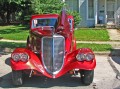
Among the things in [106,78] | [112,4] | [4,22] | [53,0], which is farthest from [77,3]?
[106,78]

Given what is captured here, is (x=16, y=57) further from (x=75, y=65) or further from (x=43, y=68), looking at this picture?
(x=75, y=65)

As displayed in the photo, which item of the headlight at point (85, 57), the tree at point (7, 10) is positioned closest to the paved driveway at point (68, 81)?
the headlight at point (85, 57)

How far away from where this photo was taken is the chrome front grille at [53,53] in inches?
363

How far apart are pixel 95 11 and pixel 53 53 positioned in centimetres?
2278

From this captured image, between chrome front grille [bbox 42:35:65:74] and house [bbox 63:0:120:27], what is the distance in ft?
71.8

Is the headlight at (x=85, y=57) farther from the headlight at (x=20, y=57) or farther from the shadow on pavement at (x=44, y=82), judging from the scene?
the headlight at (x=20, y=57)

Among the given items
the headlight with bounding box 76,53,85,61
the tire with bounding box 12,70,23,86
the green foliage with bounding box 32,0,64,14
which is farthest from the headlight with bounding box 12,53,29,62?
the green foliage with bounding box 32,0,64,14

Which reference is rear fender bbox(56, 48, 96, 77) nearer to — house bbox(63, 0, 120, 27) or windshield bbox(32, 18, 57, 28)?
windshield bbox(32, 18, 57, 28)

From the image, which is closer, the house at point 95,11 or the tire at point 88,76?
the tire at point 88,76

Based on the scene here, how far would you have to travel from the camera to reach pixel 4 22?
42.3 metres

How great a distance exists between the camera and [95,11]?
3159 centimetres

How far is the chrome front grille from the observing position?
9227 mm

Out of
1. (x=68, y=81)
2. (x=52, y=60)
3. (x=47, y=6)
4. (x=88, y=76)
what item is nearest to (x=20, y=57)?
(x=52, y=60)

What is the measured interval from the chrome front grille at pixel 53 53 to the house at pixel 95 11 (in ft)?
71.8
